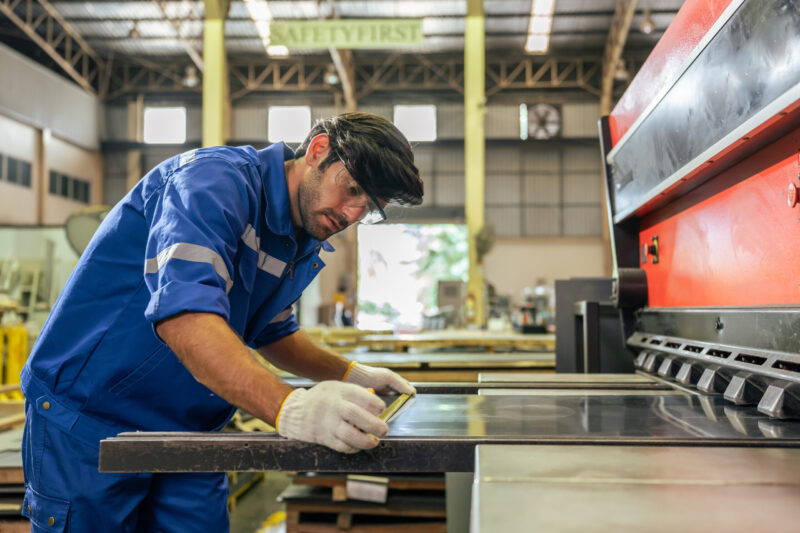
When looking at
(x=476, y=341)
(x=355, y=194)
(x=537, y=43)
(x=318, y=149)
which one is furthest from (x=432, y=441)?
(x=537, y=43)

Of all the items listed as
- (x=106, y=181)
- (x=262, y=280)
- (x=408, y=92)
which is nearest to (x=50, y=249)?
(x=106, y=181)

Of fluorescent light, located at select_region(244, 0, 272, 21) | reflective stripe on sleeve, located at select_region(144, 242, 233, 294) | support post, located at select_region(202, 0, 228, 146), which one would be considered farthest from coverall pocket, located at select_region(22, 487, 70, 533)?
fluorescent light, located at select_region(244, 0, 272, 21)

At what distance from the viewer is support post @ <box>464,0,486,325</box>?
9.91m

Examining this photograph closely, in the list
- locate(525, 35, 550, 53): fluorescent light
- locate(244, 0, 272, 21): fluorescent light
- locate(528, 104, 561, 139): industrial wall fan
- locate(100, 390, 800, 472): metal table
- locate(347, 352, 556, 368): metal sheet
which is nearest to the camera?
locate(100, 390, 800, 472): metal table

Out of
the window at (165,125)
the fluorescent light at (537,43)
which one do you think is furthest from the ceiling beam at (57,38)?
the fluorescent light at (537,43)

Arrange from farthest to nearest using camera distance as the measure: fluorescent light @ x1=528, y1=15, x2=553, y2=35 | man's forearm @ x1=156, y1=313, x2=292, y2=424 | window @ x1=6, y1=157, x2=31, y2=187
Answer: fluorescent light @ x1=528, y1=15, x2=553, y2=35, window @ x1=6, y1=157, x2=31, y2=187, man's forearm @ x1=156, y1=313, x2=292, y2=424

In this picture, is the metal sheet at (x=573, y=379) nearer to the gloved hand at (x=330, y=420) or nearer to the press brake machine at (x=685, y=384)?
the press brake machine at (x=685, y=384)

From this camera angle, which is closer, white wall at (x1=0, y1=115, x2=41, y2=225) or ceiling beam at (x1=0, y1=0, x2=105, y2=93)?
white wall at (x1=0, y1=115, x2=41, y2=225)

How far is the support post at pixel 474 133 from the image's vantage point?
9.91 m

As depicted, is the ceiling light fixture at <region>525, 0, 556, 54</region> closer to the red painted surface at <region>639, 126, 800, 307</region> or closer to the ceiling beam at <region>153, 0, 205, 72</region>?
the ceiling beam at <region>153, 0, 205, 72</region>

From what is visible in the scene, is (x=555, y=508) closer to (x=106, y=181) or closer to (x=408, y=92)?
(x=408, y=92)

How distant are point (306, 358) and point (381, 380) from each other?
0.26m

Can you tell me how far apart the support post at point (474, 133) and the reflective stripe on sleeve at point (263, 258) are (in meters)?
7.91

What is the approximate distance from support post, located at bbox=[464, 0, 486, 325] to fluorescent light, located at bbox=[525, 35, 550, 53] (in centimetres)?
348
